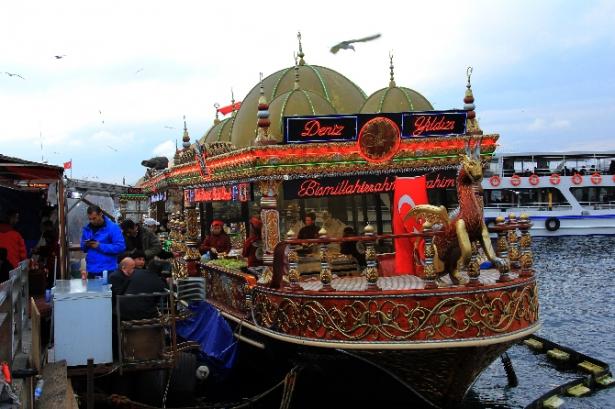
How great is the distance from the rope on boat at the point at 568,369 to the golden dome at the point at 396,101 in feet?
22.1

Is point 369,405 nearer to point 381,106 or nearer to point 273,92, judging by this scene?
point 381,106

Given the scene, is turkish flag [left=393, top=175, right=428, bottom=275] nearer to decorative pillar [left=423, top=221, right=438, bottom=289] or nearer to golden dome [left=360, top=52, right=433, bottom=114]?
decorative pillar [left=423, top=221, right=438, bottom=289]

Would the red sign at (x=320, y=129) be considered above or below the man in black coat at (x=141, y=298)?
above

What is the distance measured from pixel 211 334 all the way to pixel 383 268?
11.0 ft

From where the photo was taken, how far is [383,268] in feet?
43.0

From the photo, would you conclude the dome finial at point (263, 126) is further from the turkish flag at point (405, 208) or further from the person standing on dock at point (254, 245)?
the turkish flag at point (405, 208)

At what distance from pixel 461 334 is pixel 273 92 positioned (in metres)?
9.71

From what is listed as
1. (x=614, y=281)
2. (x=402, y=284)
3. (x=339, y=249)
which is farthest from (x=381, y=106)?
(x=614, y=281)

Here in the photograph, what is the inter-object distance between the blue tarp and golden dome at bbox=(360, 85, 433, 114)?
613 centimetres

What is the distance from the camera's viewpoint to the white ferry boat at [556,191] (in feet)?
182

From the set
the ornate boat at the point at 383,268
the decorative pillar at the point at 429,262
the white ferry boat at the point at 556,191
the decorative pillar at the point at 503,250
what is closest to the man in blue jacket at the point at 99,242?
the ornate boat at the point at 383,268

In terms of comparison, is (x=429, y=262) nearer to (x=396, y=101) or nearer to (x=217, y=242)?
(x=396, y=101)

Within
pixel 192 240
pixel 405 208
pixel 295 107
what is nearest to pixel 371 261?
pixel 405 208

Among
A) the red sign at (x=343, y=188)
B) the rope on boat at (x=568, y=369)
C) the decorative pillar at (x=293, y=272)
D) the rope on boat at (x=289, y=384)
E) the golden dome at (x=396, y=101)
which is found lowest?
the rope on boat at (x=568, y=369)
